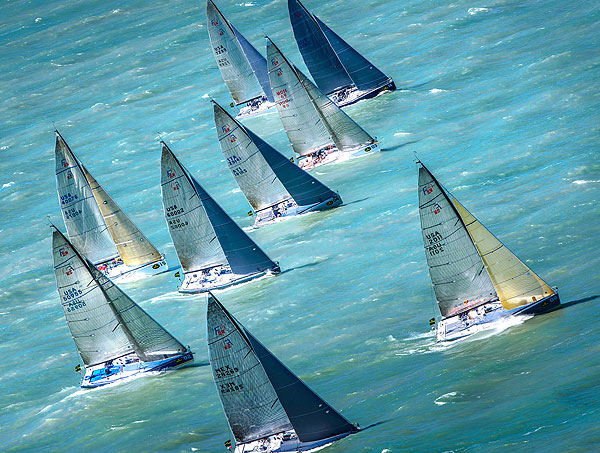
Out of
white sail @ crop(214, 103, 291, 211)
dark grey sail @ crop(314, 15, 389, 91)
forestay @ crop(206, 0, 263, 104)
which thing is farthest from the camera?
forestay @ crop(206, 0, 263, 104)

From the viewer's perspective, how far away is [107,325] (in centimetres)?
4984

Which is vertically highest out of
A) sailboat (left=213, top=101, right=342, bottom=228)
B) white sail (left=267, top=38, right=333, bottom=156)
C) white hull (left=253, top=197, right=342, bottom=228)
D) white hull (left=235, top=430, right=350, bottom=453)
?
white sail (left=267, top=38, right=333, bottom=156)

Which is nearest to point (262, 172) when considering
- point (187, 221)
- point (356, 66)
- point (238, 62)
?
point (187, 221)

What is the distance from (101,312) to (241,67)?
46.0 metres

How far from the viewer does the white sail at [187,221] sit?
Answer: 55.4m

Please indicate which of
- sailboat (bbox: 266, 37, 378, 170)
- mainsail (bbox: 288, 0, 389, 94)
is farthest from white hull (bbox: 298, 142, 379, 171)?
mainsail (bbox: 288, 0, 389, 94)

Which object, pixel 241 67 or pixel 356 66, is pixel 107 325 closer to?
pixel 356 66

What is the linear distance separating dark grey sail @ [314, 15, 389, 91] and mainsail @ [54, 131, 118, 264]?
94.9 feet

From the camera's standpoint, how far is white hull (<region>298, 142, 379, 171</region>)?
72062 mm

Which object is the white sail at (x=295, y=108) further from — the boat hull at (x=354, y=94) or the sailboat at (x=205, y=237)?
the sailboat at (x=205, y=237)

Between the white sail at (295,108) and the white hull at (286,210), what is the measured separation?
8693 mm

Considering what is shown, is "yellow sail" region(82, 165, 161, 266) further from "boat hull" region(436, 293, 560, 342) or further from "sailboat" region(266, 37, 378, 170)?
"boat hull" region(436, 293, 560, 342)

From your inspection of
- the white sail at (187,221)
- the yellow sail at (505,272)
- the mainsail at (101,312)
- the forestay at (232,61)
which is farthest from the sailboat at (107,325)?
the forestay at (232,61)

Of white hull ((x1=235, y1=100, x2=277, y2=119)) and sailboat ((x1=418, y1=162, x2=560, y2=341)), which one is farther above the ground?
white hull ((x1=235, y1=100, x2=277, y2=119))
